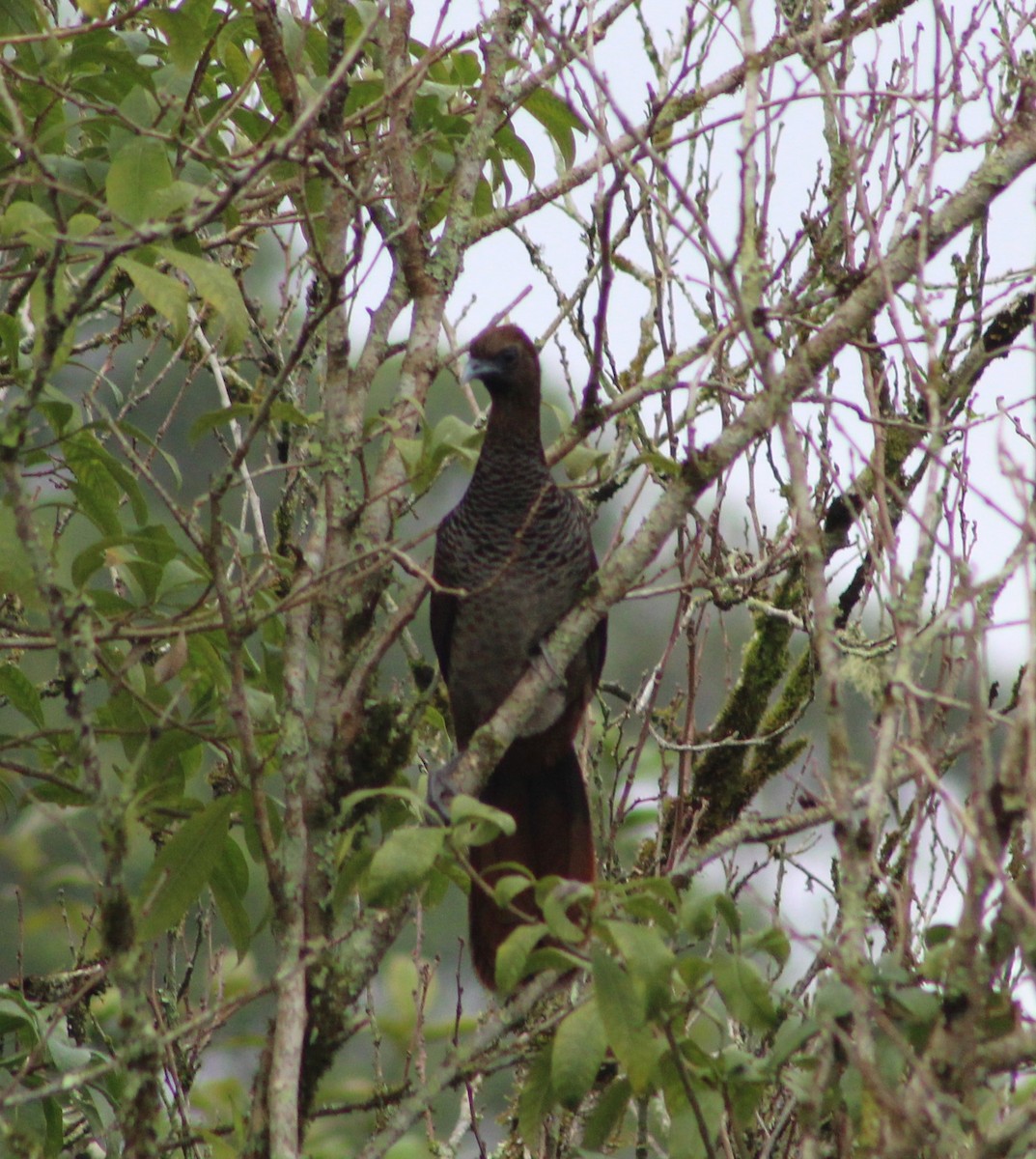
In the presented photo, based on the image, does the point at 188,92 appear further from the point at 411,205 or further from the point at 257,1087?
the point at 257,1087

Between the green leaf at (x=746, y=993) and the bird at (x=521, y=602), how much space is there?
2.10 metres

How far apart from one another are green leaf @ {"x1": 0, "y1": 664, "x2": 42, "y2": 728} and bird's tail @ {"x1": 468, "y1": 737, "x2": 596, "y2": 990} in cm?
155

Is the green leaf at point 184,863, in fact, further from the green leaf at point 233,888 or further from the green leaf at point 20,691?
the green leaf at point 20,691

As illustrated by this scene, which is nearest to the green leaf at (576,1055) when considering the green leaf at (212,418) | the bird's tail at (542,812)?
the green leaf at (212,418)

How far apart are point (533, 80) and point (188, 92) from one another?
0.87 meters

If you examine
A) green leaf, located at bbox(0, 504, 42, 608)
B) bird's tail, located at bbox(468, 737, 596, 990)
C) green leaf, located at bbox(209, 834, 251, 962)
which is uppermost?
green leaf, located at bbox(0, 504, 42, 608)

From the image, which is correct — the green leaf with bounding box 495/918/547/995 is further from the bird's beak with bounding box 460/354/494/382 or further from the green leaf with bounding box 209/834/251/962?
the bird's beak with bounding box 460/354/494/382

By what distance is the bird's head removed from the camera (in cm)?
417

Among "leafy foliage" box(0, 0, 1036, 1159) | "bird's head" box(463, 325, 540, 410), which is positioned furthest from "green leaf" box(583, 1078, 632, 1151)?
"bird's head" box(463, 325, 540, 410)

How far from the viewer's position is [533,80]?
10.5ft

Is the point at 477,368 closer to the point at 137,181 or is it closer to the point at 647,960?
the point at 137,181

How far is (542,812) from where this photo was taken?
435cm

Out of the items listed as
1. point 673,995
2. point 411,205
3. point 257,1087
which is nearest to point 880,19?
point 411,205

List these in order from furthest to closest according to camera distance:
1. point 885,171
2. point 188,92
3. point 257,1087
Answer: point 885,171 → point 188,92 → point 257,1087
